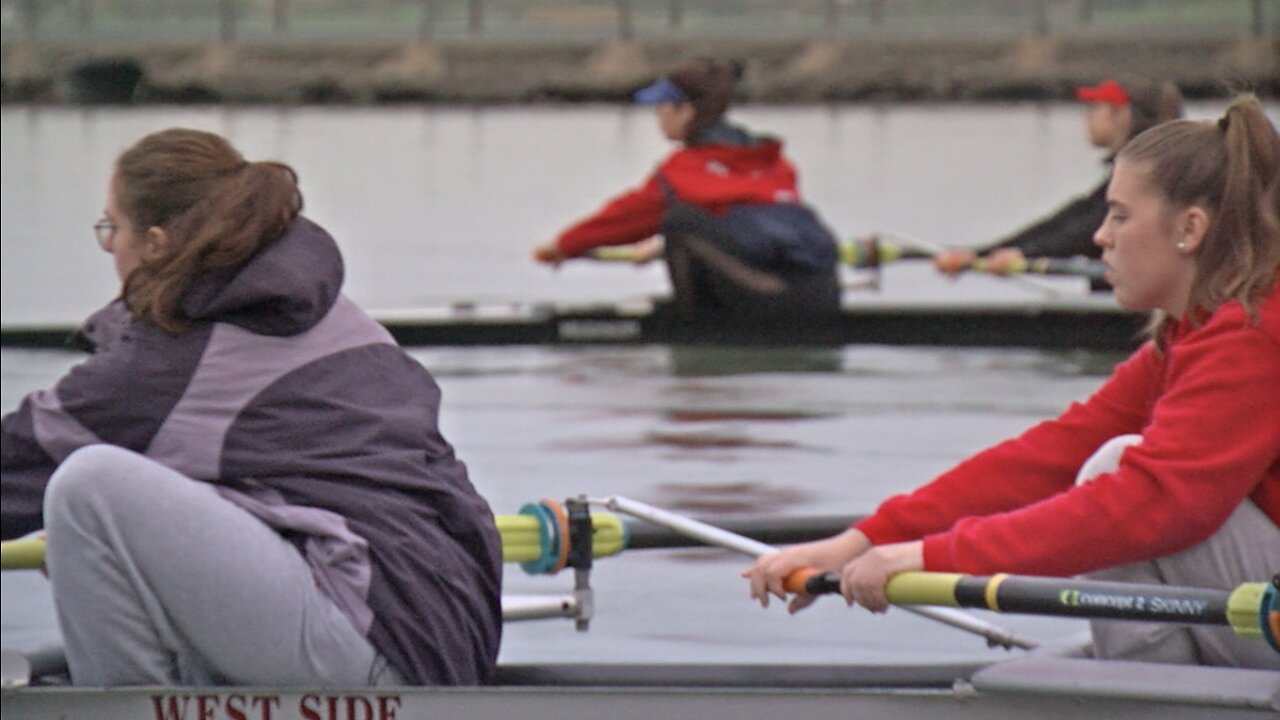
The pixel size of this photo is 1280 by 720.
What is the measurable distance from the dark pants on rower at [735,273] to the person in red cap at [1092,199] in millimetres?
553

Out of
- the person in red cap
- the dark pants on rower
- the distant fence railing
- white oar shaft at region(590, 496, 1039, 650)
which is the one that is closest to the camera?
white oar shaft at region(590, 496, 1039, 650)

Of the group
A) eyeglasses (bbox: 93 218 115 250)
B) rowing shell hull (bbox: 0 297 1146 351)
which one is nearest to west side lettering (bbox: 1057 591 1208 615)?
eyeglasses (bbox: 93 218 115 250)

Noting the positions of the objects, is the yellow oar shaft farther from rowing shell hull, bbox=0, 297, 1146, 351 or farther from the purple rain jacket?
rowing shell hull, bbox=0, 297, 1146, 351

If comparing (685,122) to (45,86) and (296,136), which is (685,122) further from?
(45,86)

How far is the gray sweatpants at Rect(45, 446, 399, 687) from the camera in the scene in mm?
3512

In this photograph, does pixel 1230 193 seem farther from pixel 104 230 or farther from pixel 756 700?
pixel 104 230

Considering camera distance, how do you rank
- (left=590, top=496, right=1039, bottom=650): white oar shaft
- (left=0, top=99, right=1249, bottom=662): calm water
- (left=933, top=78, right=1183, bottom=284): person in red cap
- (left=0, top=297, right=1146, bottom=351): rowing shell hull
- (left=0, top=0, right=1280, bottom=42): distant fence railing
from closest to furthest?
(left=590, top=496, right=1039, bottom=650): white oar shaft, (left=0, top=99, right=1249, bottom=662): calm water, (left=933, top=78, right=1183, bottom=284): person in red cap, (left=0, top=297, right=1146, bottom=351): rowing shell hull, (left=0, top=0, right=1280, bottom=42): distant fence railing

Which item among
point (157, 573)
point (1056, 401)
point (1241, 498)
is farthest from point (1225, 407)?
point (1056, 401)

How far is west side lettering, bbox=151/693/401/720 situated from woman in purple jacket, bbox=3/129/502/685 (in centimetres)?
3

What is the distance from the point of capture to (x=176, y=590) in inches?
141

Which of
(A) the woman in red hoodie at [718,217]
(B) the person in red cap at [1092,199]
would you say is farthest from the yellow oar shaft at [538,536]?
(A) the woman in red hoodie at [718,217]

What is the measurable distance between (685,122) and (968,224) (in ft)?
46.2

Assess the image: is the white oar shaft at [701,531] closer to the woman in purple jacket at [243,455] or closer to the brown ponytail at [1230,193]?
the woman in purple jacket at [243,455]

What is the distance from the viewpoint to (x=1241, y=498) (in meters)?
3.55
